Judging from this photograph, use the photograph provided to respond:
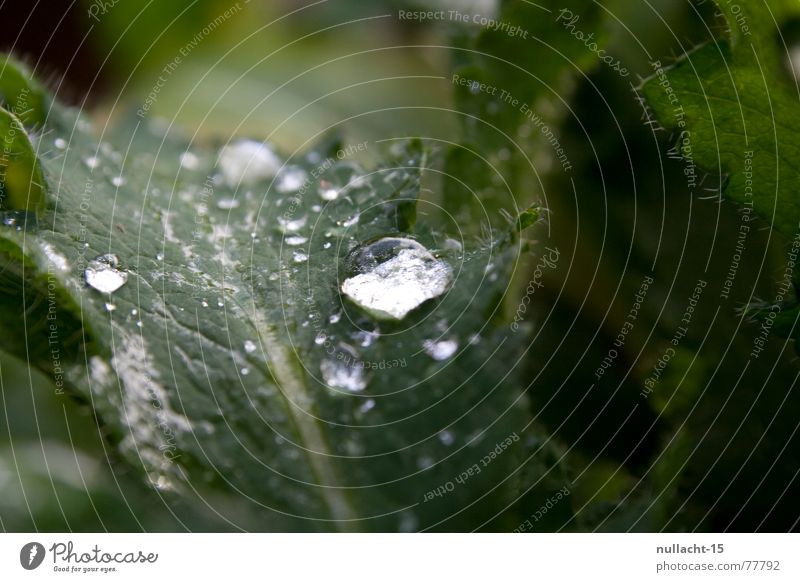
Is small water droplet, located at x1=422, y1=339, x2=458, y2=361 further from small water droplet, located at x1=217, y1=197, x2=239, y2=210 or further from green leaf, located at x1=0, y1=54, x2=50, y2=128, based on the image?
green leaf, located at x1=0, y1=54, x2=50, y2=128

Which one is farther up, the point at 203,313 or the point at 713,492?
the point at 203,313

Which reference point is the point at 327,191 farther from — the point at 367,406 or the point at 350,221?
the point at 367,406

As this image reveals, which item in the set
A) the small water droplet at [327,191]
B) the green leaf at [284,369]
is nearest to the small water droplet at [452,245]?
A: the green leaf at [284,369]

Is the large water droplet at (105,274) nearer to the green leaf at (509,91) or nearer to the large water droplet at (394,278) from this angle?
the large water droplet at (394,278)
